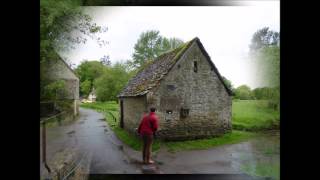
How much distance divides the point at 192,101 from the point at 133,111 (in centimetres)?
80

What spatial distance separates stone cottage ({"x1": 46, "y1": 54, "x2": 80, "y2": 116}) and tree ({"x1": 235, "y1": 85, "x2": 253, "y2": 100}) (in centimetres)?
210

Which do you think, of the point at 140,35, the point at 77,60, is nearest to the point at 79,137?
the point at 77,60

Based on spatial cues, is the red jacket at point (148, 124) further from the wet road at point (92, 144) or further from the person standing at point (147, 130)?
the wet road at point (92, 144)

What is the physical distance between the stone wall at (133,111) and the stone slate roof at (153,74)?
0.26 feet

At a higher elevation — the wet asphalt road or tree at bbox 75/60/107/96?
tree at bbox 75/60/107/96

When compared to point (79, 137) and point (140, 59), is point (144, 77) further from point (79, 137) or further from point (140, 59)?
point (79, 137)

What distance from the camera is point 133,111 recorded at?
5320 millimetres

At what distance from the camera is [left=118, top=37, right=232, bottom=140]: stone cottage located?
5.31m

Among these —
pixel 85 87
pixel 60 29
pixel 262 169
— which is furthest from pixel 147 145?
pixel 60 29

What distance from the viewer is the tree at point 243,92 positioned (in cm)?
523

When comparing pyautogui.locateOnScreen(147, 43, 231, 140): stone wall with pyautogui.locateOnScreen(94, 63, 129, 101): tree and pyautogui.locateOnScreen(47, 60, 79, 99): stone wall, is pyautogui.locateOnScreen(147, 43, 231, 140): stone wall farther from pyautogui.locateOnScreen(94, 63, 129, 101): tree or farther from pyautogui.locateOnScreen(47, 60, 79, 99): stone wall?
pyautogui.locateOnScreen(47, 60, 79, 99): stone wall

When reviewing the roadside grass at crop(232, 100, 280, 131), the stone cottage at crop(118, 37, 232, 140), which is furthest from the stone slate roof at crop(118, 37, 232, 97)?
the roadside grass at crop(232, 100, 280, 131)

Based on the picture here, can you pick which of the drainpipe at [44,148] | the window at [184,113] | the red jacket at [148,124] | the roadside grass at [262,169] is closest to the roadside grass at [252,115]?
the roadside grass at [262,169]

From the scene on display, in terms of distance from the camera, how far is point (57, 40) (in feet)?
17.1
